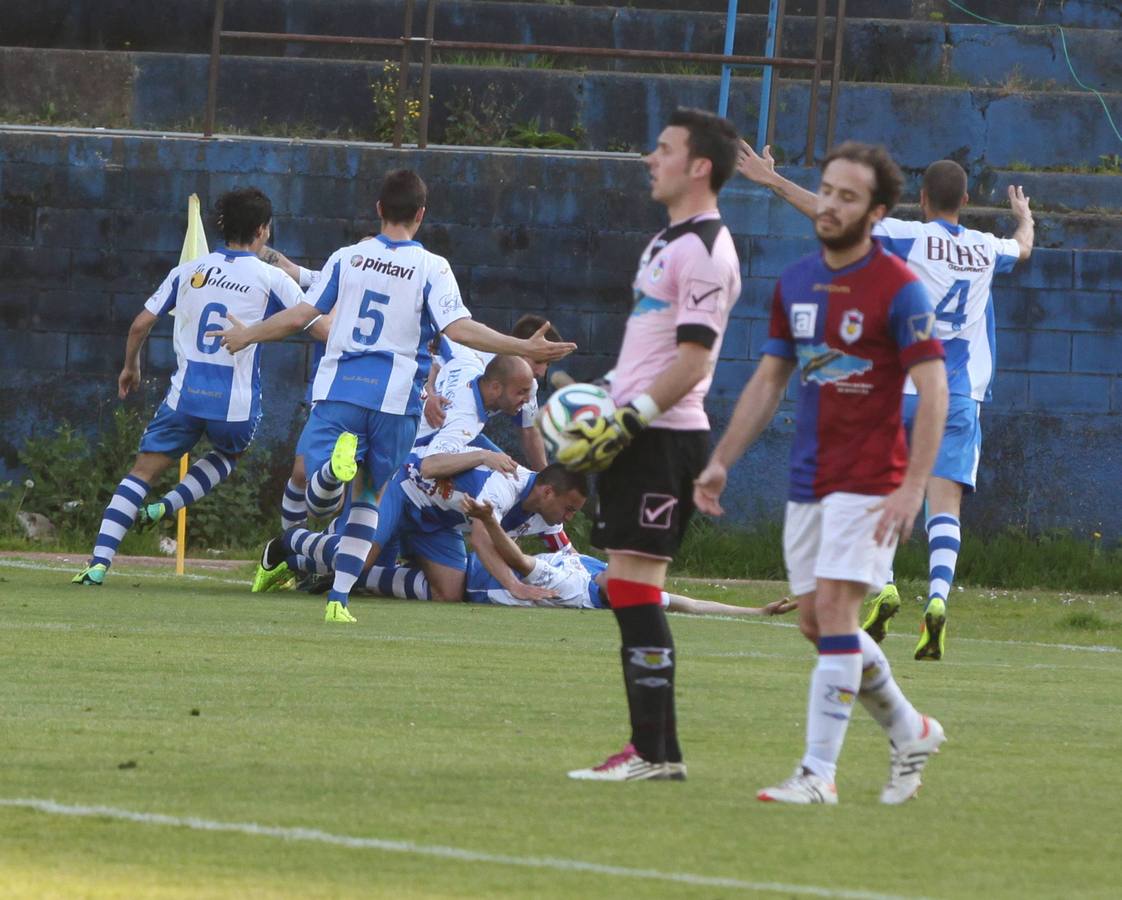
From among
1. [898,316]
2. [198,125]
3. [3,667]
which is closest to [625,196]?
[198,125]

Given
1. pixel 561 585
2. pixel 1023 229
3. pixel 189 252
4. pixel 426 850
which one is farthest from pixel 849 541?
pixel 189 252

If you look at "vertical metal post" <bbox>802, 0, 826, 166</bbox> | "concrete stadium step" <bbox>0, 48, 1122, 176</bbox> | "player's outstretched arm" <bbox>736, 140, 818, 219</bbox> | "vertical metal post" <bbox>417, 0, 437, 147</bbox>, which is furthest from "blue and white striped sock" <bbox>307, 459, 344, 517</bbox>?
"concrete stadium step" <bbox>0, 48, 1122, 176</bbox>

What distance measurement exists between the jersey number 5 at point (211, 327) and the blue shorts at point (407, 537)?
1.35 metres

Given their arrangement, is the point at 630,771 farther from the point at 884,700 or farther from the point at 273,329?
the point at 273,329

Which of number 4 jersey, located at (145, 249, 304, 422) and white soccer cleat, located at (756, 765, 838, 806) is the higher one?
number 4 jersey, located at (145, 249, 304, 422)

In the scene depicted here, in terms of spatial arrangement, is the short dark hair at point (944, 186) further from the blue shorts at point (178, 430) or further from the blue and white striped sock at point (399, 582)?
the blue shorts at point (178, 430)

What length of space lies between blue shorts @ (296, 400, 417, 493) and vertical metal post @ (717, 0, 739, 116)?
743 centimetres

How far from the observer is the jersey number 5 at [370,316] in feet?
37.2

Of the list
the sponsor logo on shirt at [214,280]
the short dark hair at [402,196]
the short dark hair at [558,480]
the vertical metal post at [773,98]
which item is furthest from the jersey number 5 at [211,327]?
the vertical metal post at [773,98]

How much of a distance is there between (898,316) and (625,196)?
478 inches

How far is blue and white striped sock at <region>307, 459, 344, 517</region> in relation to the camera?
11.2 m

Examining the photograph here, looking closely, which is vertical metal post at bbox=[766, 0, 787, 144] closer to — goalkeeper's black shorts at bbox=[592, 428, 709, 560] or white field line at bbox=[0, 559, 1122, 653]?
white field line at bbox=[0, 559, 1122, 653]

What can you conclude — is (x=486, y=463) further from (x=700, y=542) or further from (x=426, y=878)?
(x=426, y=878)

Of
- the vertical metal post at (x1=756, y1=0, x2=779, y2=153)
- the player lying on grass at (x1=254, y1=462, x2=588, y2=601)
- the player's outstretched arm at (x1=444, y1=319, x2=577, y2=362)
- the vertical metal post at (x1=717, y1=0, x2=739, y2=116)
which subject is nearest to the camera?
the player's outstretched arm at (x1=444, y1=319, x2=577, y2=362)
